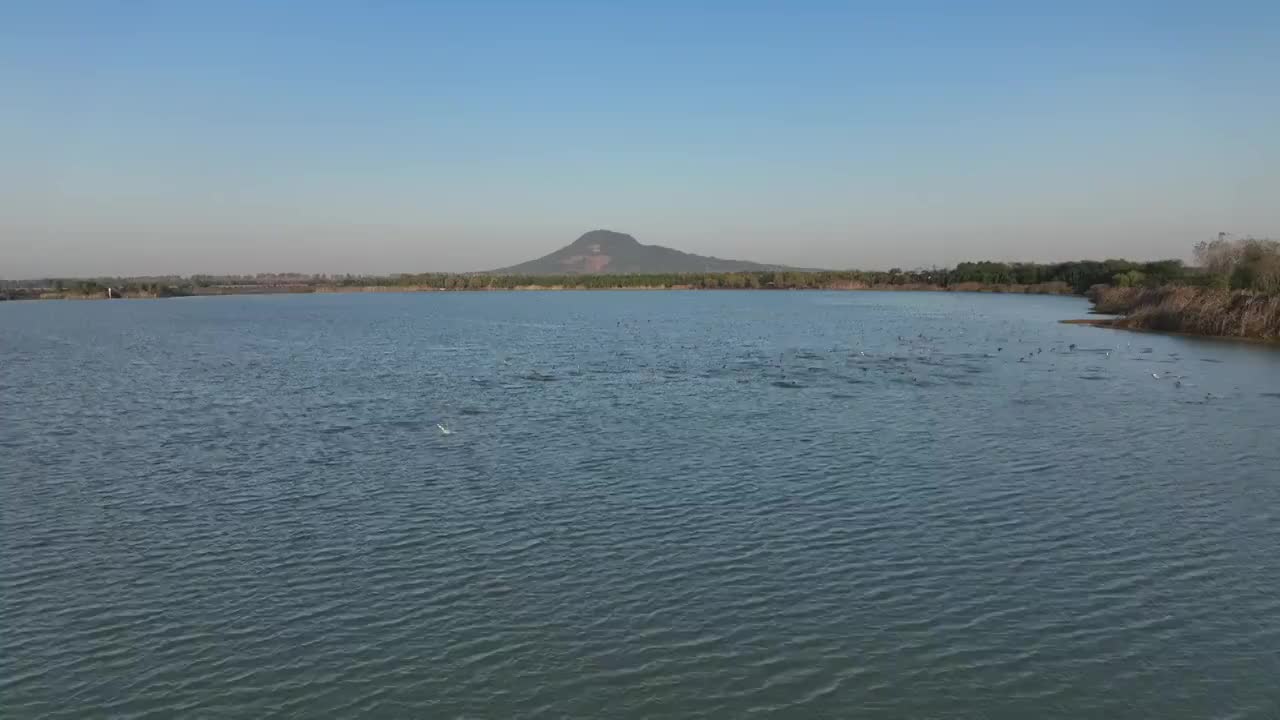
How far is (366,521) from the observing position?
1748 cm

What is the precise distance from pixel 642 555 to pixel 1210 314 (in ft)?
198

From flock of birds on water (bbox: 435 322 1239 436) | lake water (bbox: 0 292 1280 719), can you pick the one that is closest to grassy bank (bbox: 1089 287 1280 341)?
flock of birds on water (bbox: 435 322 1239 436)

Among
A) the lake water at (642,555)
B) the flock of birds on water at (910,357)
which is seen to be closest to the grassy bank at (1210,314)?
the flock of birds on water at (910,357)

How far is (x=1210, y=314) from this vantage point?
61.3 metres

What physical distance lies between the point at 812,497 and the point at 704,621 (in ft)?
23.0

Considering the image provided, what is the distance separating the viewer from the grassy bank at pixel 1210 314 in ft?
190

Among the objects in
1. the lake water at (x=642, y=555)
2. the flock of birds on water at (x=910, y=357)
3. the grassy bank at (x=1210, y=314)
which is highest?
the grassy bank at (x=1210, y=314)

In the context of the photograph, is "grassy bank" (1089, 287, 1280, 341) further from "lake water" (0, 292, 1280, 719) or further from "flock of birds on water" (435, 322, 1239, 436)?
"lake water" (0, 292, 1280, 719)

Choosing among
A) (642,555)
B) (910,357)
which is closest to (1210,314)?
(910,357)

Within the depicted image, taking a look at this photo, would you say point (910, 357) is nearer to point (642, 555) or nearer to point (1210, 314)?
point (1210, 314)

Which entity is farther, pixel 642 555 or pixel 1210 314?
pixel 1210 314

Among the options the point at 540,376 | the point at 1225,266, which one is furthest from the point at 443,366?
the point at 1225,266

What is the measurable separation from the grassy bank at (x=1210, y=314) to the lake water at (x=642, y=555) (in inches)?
1132

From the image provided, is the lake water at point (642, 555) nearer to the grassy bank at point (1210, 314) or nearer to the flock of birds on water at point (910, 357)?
the flock of birds on water at point (910, 357)
